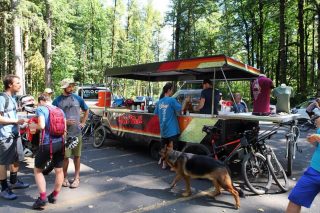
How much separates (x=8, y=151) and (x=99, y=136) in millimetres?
4851

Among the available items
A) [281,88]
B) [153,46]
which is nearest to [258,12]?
[153,46]

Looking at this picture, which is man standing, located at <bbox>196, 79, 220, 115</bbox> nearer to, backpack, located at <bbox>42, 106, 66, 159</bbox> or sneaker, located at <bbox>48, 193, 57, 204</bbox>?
backpack, located at <bbox>42, 106, 66, 159</bbox>

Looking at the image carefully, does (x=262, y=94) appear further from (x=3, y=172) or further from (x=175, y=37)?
(x=175, y=37)

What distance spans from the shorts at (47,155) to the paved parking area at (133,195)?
2.22ft

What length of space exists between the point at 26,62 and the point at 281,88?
27227mm

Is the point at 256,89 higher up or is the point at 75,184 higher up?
the point at 256,89

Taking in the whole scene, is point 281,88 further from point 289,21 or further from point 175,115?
point 289,21

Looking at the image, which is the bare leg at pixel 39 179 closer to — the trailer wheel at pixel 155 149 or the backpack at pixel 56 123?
the backpack at pixel 56 123

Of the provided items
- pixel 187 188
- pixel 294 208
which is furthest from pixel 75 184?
pixel 294 208

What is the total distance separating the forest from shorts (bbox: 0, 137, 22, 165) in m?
12.6

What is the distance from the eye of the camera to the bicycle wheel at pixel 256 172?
18.2ft

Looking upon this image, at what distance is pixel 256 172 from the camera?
19.2 feet

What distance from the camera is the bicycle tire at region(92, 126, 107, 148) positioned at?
31.8 feet

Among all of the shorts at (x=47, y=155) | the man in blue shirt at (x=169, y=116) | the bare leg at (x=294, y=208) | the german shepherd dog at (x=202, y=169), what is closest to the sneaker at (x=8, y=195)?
the shorts at (x=47, y=155)
